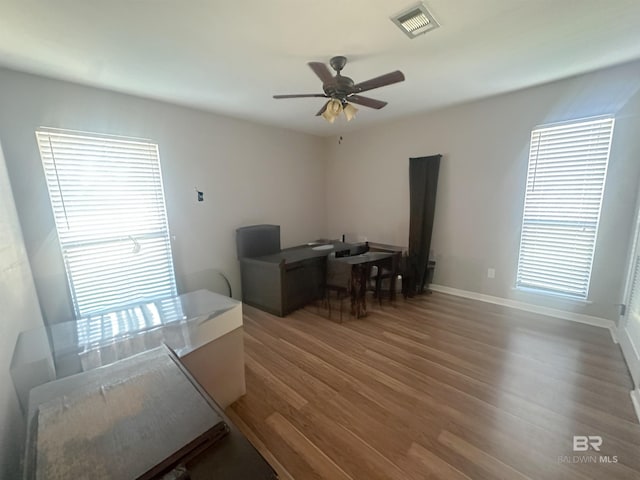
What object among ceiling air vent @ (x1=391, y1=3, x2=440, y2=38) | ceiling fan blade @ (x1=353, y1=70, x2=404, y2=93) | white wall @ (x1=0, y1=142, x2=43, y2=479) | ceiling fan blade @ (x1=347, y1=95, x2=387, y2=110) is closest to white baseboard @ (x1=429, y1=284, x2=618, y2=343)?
ceiling fan blade @ (x1=347, y1=95, x2=387, y2=110)

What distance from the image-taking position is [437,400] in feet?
6.25

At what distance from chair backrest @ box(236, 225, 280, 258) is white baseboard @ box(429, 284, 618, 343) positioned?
2.51 metres

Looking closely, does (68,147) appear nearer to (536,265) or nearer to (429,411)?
(429,411)

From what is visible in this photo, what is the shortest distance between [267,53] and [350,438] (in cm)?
278

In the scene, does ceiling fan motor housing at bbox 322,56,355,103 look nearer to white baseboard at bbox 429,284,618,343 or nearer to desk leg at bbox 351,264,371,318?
desk leg at bbox 351,264,371,318

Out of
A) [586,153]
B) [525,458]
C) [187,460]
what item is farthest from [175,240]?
[586,153]

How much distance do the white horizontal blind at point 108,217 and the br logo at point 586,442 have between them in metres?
3.77

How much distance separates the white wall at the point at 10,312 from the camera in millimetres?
1021

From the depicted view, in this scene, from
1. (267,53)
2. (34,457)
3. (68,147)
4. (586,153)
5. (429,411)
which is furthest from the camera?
(586,153)


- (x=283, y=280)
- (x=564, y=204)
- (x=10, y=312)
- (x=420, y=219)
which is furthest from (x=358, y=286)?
(x=10, y=312)

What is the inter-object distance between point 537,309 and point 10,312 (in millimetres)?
4636

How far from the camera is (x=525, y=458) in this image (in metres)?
1.47

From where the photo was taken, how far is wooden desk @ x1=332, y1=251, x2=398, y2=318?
10.4 ft

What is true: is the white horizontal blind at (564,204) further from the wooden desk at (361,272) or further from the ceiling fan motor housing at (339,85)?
the ceiling fan motor housing at (339,85)
